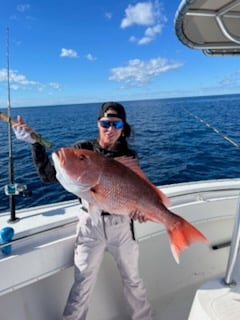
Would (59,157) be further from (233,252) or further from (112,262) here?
(112,262)

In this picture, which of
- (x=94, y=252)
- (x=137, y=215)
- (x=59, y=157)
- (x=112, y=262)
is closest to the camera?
(x=59, y=157)

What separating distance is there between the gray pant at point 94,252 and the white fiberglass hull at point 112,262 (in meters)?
0.14

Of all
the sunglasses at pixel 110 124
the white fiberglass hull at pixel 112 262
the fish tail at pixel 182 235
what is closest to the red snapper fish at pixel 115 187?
the fish tail at pixel 182 235

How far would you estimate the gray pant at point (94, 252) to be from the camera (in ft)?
5.94

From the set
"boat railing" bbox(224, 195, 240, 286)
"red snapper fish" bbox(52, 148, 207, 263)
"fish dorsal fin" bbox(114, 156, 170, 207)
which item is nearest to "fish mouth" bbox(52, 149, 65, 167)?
"red snapper fish" bbox(52, 148, 207, 263)

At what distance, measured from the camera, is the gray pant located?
181 centimetres

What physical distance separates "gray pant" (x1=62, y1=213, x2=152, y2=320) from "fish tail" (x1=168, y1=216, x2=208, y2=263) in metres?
0.41

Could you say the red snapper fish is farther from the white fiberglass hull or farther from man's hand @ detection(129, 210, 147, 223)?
the white fiberglass hull

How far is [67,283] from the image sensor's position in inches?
84.7

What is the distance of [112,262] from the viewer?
7.56ft

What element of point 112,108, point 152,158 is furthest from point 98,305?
point 152,158

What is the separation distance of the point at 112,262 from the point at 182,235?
0.98 m

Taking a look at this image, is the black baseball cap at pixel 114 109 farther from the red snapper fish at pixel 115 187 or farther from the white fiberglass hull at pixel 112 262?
the white fiberglass hull at pixel 112 262

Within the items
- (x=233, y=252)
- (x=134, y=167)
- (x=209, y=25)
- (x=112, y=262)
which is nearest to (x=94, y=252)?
(x=112, y=262)
